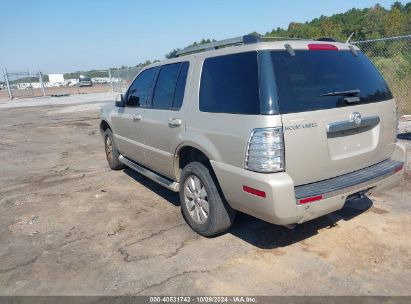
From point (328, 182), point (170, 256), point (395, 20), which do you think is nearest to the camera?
point (328, 182)

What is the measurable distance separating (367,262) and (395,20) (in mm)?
58897

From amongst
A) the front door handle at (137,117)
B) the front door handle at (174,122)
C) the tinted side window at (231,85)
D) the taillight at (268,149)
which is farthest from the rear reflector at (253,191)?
the front door handle at (137,117)

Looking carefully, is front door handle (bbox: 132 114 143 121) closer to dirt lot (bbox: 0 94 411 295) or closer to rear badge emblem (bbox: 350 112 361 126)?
dirt lot (bbox: 0 94 411 295)

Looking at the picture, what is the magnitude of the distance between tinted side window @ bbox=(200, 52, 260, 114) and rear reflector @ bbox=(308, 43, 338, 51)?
606 mm

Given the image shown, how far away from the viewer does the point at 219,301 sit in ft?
9.56

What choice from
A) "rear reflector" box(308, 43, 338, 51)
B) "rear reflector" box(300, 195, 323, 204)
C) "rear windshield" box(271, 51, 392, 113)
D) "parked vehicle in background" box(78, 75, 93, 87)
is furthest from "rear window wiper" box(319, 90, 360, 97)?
"parked vehicle in background" box(78, 75, 93, 87)

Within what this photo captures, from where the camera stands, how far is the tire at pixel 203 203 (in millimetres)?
3695

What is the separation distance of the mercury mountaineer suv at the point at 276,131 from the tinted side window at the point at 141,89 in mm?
783

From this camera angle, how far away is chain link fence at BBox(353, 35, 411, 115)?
1122 cm

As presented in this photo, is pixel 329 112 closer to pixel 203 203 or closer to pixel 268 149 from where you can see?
pixel 268 149

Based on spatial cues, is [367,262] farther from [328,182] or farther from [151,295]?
[151,295]

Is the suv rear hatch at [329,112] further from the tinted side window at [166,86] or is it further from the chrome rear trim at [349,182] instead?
Answer: the tinted side window at [166,86]

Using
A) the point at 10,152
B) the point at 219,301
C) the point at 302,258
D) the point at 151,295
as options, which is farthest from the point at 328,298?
the point at 10,152

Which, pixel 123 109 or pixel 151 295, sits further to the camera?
pixel 123 109
